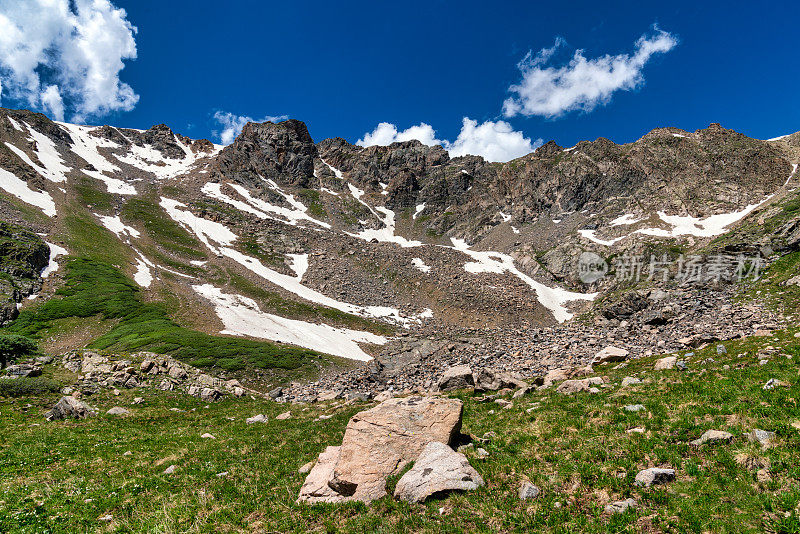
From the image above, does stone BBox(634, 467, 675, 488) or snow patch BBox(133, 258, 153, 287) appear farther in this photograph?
snow patch BBox(133, 258, 153, 287)

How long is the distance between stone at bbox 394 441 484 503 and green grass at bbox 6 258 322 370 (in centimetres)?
3491

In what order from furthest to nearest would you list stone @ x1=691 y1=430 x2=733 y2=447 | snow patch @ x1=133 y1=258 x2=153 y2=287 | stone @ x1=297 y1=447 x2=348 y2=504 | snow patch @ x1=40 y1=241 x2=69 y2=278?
1. snow patch @ x1=133 y1=258 x2=153 y2=287
2. snow patch @ x1=40 y1=241 x2=69 y2=278
3. stone @ x1=297 y1=447 x2=348 y2=504
4. stone @ x1=691 y1=430 x2=733 y2=447

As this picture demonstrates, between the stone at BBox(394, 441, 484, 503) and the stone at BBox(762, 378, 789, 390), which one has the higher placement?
the stone at BBox(762, 378, 789, 390)

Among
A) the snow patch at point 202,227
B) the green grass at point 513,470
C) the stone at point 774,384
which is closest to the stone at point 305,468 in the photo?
the green grass at point 513,470

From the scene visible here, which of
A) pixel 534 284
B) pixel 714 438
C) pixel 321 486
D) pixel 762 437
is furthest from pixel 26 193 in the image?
pixel 534 284

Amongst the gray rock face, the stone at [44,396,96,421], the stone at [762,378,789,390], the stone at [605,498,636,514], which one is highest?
the gray rock face

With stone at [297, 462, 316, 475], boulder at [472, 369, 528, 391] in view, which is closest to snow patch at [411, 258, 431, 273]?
boulder at [472, 369, 528, 391]

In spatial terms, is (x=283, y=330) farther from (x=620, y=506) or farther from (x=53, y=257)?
(x=620, y=506)

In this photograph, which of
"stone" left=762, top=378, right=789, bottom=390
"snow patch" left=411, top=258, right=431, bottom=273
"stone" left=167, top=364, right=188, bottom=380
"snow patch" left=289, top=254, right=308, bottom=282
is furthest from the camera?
"snow patch" left=411, top=258, right=431, bottom=273

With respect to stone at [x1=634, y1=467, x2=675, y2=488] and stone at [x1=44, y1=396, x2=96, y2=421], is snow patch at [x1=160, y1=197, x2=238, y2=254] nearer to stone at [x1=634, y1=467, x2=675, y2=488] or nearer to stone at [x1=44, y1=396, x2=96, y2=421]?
stone at [x1=44, y1=396, x2=96, y2=421]

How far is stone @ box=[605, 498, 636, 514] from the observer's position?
7717 mm

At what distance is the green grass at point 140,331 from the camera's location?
40156mm

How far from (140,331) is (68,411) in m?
27.8

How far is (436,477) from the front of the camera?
32.6 feet
